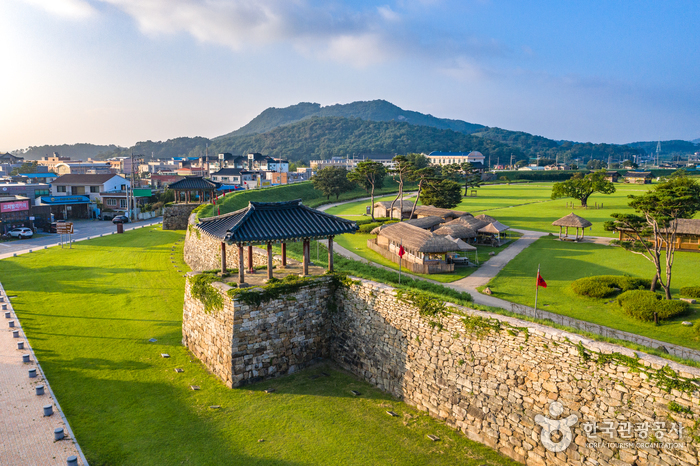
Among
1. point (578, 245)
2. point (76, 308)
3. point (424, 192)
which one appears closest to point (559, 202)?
point (424, 192)

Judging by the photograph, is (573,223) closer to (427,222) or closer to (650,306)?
(427,222)

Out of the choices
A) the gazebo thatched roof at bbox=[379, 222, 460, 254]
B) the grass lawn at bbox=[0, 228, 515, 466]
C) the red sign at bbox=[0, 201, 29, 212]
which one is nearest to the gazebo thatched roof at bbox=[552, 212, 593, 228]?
the gazebo thatched roof at bbox=[379, 222, 460, 254]

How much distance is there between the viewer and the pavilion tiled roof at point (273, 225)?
48.9 feet

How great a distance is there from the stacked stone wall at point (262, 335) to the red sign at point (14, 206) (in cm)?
3668

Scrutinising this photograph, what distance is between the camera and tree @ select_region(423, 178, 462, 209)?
163 feet

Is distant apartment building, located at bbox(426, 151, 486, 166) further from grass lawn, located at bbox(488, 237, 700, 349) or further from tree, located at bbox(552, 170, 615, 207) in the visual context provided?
grass lawn, located at bbox(488, 237, 700, 349)

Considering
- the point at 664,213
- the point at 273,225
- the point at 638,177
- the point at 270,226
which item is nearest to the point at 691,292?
the point at 664,213

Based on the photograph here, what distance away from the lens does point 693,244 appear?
1229 inches

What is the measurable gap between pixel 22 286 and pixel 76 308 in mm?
6114

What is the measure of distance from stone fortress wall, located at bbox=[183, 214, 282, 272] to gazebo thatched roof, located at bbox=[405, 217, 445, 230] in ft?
57.0

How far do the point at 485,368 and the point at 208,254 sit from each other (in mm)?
19375

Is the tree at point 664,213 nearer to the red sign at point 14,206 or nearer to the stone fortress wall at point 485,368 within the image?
the stone fortress wall at point 485,368

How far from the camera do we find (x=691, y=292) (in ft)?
67.9

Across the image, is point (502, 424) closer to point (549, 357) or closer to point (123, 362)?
point (549, 357)
